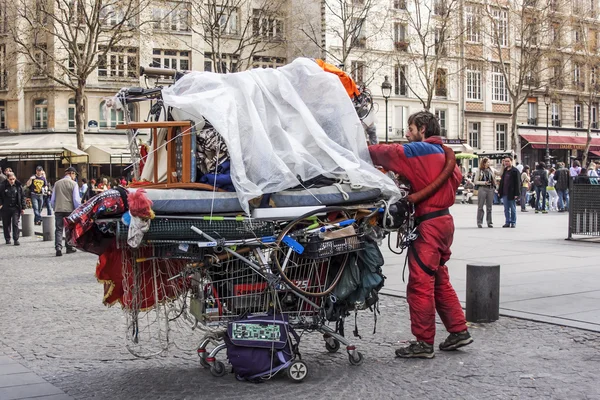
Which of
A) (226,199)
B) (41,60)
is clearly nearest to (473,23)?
(41,60)

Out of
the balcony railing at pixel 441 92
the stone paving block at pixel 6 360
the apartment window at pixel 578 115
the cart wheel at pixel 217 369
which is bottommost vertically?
the stone paving block at pixel 6 360

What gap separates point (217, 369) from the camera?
5.74 metres

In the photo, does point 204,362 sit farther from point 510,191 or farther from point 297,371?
point 510,191

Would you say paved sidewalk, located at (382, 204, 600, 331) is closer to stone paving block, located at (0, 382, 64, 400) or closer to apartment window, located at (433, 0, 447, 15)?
stone paving block, located at (0, 382, 64, 400)

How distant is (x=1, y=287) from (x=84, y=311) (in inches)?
119

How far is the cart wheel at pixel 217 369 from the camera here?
574 cm

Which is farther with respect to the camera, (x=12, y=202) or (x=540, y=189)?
(x=540, y=189)

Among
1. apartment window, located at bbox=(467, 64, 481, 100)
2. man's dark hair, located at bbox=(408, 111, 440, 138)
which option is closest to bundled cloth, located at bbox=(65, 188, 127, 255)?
man's dark hair, located at bbox=(408, 111, 440, 138)

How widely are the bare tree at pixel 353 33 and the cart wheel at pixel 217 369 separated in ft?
125

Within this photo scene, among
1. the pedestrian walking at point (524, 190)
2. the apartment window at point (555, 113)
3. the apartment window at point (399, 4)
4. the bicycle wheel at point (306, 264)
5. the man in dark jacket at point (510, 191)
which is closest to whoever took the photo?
the bicycle wheel at point (306, 264)

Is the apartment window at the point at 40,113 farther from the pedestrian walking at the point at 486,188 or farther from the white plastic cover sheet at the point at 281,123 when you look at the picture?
the white plastic cover sheet at the point at 281,123

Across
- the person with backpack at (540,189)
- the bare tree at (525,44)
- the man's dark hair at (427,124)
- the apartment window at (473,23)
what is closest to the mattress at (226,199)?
the man's dark hair at (427,124)

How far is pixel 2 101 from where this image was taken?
4766 cm

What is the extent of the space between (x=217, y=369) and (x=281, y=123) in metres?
1.91
